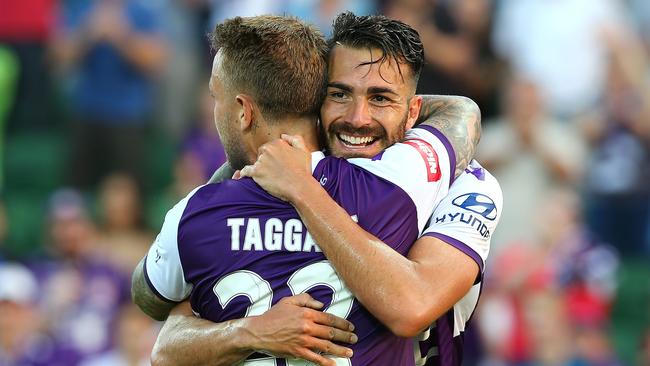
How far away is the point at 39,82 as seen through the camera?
11.6 meters

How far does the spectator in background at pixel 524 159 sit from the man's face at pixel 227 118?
20.2 ft

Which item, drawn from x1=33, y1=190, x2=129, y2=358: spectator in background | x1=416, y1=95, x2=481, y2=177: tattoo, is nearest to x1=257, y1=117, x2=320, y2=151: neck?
x1=416, y1=95, x2=481, y2=177: tattoo

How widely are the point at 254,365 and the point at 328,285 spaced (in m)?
0.36

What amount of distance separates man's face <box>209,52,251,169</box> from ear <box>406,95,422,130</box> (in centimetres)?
59

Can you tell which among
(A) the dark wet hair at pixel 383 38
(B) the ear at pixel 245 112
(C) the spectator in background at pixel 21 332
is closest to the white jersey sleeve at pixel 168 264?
(B) the ear at pixel 245 112

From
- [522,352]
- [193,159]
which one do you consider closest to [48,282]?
[193,159]

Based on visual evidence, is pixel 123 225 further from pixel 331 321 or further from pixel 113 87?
pixel 331 321

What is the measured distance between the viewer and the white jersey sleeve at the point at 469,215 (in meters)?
4.21

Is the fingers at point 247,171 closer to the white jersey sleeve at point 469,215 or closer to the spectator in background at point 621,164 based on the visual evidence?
the white jersey sleeve at point 469,215

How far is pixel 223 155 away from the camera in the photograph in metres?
10.7

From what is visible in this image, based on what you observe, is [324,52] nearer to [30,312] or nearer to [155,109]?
[30,312]

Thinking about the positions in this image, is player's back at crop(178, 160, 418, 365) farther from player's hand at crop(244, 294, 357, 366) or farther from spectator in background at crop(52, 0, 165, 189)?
spectator in background at crop(52, 0, 165, 189)

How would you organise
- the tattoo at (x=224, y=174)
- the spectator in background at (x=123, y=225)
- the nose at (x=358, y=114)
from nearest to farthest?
the nose at (x=358, y=114), the tattoo at (x=224, y=174), the spectator in background at (x=123, y=225)

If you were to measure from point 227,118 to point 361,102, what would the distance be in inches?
17.6
